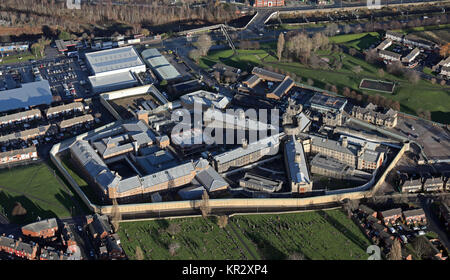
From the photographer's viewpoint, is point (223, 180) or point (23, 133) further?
point (23, 133)

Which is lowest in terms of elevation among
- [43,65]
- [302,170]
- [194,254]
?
[194,254]

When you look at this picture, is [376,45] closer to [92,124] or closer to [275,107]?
[275,107]

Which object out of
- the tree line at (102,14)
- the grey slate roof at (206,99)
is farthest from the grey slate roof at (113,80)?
the tree line at (102,14)

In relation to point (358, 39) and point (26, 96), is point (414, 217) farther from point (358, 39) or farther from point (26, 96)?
point (26, 96)

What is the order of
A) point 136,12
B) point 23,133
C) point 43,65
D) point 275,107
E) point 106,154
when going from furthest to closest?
point 136,12
point 43,65
point 275,107
point 23,133
point 106,154

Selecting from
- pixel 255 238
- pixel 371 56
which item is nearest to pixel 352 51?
pixel 371 56

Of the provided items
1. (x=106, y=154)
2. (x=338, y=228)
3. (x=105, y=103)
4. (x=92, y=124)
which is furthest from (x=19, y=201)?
(x=338, y=228)

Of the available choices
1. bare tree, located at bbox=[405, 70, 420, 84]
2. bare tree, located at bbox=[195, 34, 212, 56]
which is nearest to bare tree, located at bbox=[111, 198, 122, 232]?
bare tree, located at bbox=[195, 34, 212, 56]
